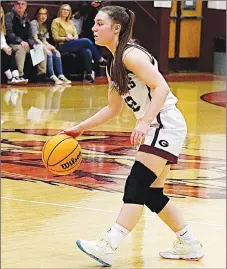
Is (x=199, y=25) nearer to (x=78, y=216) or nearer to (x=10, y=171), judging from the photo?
(x=10, y=171)

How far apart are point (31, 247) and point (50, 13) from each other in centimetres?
1249

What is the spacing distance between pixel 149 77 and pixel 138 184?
2.06ft

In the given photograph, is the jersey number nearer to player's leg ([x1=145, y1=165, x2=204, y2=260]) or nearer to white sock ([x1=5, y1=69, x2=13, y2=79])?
player's leg ([x1=145, y1=165, x2=204, y2=260])

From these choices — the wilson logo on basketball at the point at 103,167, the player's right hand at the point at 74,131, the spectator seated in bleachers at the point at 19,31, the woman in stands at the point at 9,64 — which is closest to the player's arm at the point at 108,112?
the player's right hand at the point at 74,131

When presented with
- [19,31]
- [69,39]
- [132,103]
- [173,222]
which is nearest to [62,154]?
[132,103]

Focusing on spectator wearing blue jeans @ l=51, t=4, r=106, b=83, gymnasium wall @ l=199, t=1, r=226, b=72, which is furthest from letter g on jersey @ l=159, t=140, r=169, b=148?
gymnasium wall @ l=199, t=1, r=226, b=72

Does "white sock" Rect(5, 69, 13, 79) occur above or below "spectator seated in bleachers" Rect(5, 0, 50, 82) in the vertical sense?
below

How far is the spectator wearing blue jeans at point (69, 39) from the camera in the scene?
16109 mm

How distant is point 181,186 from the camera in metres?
7.41

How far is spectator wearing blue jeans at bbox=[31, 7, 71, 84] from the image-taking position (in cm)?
1572

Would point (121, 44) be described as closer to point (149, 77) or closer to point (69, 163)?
point (149, 77)

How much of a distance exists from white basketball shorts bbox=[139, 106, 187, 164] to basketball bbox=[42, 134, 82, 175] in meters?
0.59

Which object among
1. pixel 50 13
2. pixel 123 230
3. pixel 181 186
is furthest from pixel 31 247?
pixel 50 13

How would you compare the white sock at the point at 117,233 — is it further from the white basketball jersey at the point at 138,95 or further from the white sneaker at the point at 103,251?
the white basketball jersey at the point at 138,95
